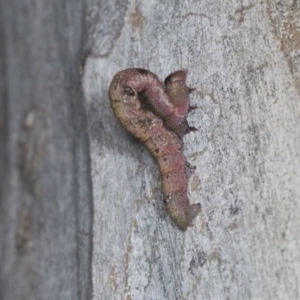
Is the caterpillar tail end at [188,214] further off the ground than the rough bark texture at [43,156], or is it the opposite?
the rough bark texture at [43,156]

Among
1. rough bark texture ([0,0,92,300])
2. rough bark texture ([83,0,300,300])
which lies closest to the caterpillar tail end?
rough bark texture ([83,0,300,300])

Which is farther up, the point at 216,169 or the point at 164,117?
the point at 164,117

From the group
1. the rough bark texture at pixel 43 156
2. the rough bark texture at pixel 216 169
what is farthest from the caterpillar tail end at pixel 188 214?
the rough bark texture at pixel 43 156

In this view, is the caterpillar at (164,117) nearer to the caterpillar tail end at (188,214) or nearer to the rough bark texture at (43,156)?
the caterpillar tail end at (188,214)

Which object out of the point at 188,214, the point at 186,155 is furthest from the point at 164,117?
the point at 188,214

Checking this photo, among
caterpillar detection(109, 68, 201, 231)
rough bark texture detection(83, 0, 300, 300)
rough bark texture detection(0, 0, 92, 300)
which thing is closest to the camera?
rough bark texture detection(83, 0, 300, 300)

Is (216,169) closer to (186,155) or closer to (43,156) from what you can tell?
(186,155)

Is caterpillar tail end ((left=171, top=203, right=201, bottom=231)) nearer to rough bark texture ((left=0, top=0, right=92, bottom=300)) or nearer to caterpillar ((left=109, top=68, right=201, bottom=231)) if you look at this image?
caterpillar ((left=109, top=68, right=201, bottom=231))
